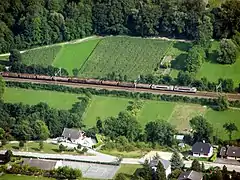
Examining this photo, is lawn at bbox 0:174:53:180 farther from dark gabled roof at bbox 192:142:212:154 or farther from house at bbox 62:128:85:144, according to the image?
dark gabled roof at bbox 192:142:212:154

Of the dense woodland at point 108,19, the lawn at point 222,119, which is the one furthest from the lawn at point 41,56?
the lawn at point 222,119

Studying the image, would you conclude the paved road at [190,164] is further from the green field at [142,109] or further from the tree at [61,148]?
the tree at [61,148]

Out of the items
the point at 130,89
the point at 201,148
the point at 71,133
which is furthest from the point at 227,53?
the point at 71,133

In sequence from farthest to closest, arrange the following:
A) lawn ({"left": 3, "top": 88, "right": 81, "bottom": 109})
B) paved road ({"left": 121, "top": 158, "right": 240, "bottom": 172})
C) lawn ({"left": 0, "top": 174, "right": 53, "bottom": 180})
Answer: lawn ({"left": 3, "top": 88, "right": 81, "bottom": 109}), paved road ({"left": 121, "top": 158, "right": 240, "bottom": 172}), lawn ({"left": 0, "top": 174, "right": 53, "bottom": 180})

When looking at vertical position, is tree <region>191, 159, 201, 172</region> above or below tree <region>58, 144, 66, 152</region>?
above

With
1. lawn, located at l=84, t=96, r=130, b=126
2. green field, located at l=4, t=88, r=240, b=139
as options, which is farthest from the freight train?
lawn, located at l=84, t=96, r=130, b=126
